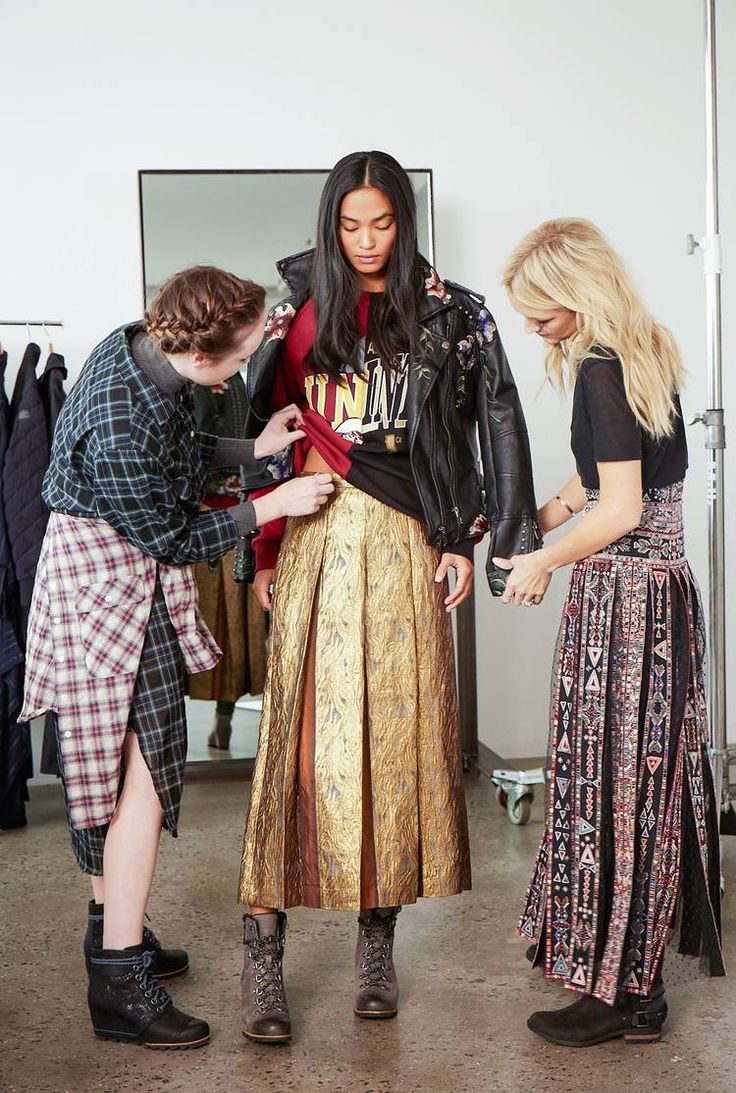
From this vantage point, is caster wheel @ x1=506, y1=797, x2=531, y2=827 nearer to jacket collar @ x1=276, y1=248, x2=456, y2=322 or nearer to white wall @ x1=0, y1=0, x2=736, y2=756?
white wall @ x1=0, y1=0, x2=736, y2=756

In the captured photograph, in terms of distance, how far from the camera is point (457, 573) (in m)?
2.26

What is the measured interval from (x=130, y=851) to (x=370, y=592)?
0.66 meters

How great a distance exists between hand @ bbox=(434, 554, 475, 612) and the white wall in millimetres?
2013

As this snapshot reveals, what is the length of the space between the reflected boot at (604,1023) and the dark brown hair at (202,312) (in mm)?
1358

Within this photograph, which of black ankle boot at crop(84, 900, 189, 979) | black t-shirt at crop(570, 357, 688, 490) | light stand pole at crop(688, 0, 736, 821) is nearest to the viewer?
black t-shirt at crop(570, 357, 688, 490)

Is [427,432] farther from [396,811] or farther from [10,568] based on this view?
[10,568]

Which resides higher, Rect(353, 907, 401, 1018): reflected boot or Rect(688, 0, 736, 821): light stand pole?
Rect(688, 0, 736, 821): light stand pole

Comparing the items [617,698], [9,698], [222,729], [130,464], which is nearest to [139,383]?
[130,464]

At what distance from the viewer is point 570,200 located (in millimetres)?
4199

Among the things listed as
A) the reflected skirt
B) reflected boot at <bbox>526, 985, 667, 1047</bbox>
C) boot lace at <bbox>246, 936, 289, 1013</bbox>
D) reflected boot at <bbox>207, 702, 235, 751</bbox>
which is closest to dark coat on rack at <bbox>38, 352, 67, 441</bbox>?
the reflected skirt

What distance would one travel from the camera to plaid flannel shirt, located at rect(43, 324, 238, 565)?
207cm

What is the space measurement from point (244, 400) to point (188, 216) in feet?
2.33

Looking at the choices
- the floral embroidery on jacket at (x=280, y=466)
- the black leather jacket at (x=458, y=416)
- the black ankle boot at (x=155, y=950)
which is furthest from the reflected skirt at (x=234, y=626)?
the black leather jacket at (x=458, y=416)

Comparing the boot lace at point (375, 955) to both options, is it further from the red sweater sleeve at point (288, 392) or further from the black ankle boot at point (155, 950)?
the red sweater sleeve at point (288, 392)
